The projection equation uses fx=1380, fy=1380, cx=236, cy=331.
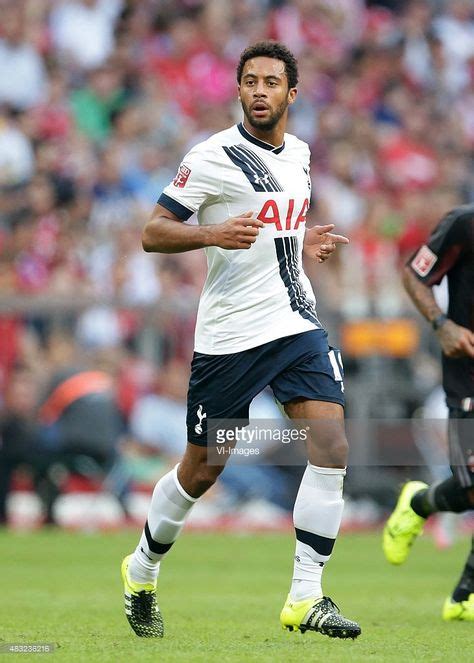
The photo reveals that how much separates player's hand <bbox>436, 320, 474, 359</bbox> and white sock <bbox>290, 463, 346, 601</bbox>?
1296mm

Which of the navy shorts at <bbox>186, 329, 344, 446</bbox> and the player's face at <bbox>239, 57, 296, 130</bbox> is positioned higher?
the player's face at <bbox>239, 57, 296, 130</bbox>

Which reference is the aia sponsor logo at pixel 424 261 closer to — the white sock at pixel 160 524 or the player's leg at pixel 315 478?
the player's leg at pixel 315 478

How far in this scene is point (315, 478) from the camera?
6098mm

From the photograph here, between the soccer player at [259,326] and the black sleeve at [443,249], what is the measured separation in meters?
1.18

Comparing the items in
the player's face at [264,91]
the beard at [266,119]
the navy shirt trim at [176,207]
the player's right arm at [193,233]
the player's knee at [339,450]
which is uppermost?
the player's face at [264,91]

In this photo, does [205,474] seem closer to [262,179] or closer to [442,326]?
[262,179]

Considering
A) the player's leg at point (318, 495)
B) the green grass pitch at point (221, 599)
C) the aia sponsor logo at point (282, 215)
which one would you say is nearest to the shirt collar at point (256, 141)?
the aia sponsor logo at point (282, 215)

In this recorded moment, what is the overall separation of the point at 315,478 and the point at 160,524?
807 mm

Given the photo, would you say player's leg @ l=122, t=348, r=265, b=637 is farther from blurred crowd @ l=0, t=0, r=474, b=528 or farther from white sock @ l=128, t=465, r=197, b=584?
blurred crowd @ l=0, t=0, r=474, b=528

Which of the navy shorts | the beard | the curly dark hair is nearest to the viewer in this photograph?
the navy shorts

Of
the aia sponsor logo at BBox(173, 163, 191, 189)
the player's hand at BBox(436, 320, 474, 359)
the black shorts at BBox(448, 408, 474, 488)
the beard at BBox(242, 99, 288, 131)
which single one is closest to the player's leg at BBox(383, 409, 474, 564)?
the black shorts at BBox(448, 408, 474, 488)

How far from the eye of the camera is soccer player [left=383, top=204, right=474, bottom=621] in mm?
7344

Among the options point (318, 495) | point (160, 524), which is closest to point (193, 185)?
point (318, 495)

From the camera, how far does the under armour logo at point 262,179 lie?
6206 millimetres
